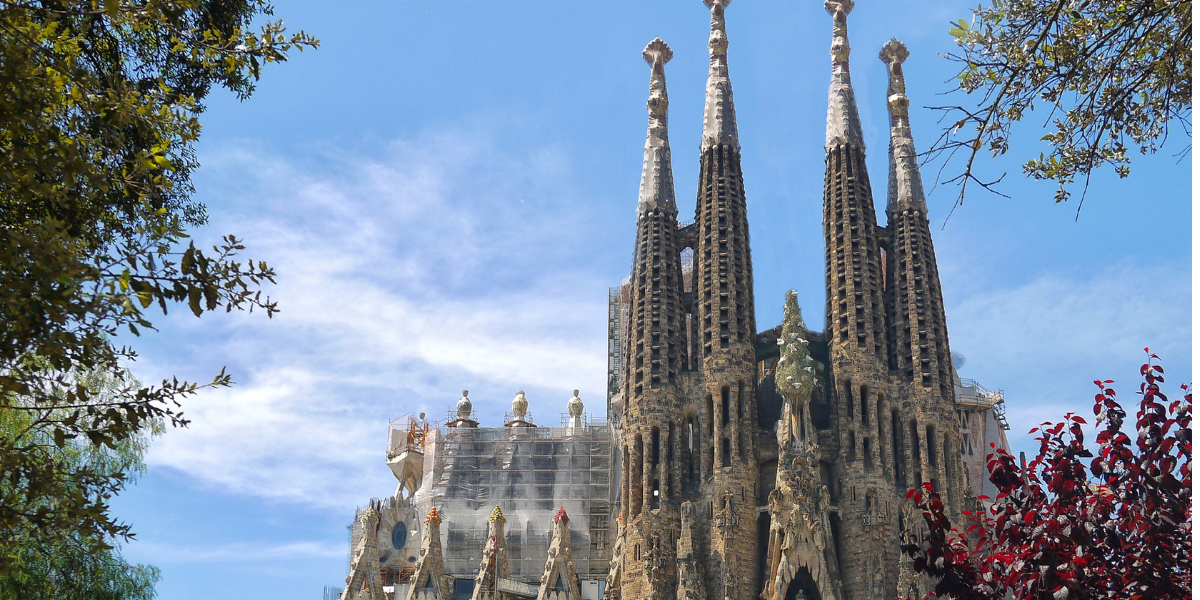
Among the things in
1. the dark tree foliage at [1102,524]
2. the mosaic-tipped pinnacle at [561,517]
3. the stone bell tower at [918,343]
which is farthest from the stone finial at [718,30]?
the dark tree foliage at [1102,524]

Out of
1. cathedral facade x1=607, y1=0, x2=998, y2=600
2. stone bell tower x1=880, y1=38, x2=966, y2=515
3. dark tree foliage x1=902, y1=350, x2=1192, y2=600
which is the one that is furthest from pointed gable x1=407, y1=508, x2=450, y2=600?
dark tree foliage x1=902, y1=350, x2=1192, y2=600

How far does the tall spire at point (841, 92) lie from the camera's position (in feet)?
157

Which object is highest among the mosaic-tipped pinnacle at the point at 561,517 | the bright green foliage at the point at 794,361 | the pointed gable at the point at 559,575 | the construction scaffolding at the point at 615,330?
the construction scaffolding at the point at 615,330

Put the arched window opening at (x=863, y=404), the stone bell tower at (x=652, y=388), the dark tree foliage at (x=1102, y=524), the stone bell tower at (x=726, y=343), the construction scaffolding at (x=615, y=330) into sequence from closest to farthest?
the dark tree foliage at (x=1102, y=524)
the stone bell tower at (x=726, y=343)
the stone bell tower at (x=652, y=388)
the arched window opening at (x=863, y=404)
the construction scaffolding at (x=615, y=330)

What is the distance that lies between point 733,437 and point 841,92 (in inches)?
615

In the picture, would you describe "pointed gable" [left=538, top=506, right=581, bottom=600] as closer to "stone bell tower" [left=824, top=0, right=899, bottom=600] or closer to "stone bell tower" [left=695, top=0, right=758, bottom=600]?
"stone bell tower" [left=695, top=0, right=758, bottom=600]

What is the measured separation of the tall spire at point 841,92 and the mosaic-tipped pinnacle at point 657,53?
700 centimetres

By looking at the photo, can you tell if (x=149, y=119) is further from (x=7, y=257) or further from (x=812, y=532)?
(x=812, y=532)

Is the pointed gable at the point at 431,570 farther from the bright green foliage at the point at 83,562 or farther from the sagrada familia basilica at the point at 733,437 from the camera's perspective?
the bright green foliage at the point at 83,562

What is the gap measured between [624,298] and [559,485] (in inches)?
419

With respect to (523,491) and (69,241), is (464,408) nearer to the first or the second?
(523,491)

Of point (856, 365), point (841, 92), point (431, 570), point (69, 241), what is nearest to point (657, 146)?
point (841, 92)

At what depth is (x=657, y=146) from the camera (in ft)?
163

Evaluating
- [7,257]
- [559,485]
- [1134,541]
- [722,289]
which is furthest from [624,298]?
[7,257]
